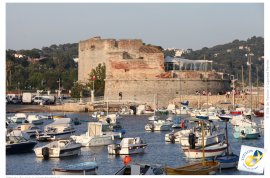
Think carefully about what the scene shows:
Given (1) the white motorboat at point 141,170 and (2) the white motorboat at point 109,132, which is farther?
(2) the white motorboat at point 109,132

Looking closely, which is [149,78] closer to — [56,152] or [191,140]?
[191,140]

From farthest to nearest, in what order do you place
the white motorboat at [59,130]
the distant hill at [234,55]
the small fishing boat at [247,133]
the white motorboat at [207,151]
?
the distant hill at [234,55]
the white motorboat at [59,130]
the small fishing boat at [247,133]
the white motorboat at [207,151]

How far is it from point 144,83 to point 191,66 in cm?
891

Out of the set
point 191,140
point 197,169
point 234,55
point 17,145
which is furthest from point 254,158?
point 234,55

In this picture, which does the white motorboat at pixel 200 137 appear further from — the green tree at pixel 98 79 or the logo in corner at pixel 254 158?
the green tree at pixel 98 79

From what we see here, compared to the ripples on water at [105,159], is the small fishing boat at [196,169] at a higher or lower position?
higher

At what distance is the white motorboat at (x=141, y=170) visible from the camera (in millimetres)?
15812

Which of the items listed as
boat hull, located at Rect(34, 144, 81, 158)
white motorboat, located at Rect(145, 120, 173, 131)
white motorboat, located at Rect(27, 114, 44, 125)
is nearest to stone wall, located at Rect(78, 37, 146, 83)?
white motorboat, located at Rect(27, 114, 44, 125)

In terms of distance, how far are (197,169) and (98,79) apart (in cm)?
3718

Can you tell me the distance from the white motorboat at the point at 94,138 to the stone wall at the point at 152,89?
22.5m

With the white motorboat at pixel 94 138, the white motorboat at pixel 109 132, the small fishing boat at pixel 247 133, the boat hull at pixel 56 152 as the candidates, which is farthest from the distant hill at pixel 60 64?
the boat hull at pixel 56 152

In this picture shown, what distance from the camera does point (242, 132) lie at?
2644 cm
